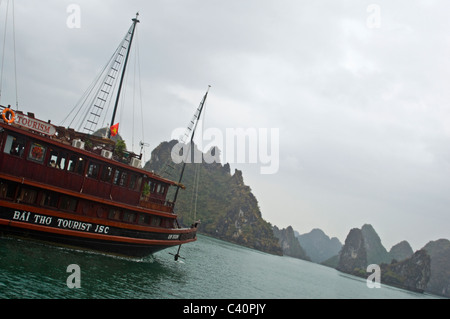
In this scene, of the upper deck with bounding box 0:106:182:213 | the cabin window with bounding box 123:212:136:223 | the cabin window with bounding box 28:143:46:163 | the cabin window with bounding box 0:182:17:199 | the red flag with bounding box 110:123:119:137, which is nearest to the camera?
the cabin window with bounding box 0:182:17:199

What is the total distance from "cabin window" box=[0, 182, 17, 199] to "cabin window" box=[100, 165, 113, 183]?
450 centimetres

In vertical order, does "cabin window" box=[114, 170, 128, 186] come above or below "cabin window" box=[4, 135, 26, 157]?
below

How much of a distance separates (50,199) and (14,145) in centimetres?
329

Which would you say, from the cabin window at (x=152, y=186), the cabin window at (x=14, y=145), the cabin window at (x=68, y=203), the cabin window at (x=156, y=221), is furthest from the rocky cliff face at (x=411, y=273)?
the cabin window at (x=14, y=145)

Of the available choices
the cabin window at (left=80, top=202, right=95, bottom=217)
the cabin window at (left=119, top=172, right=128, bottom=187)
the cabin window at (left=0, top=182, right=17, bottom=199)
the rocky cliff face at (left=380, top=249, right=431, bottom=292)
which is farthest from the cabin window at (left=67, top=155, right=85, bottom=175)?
the rocky cliff face at (left=380, top=249, right=431, bottom=292)

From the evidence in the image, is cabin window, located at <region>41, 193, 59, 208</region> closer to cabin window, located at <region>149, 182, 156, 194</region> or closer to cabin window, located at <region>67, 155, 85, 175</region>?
cabin window, located at <region>67, 155, 85, 175</region>

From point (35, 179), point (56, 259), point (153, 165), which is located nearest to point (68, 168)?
point (35, 179)

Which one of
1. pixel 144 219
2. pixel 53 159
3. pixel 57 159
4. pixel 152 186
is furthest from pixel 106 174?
pixel 144 219

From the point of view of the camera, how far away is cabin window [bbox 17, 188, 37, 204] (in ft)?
53.9

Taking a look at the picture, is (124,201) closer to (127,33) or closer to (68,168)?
(68,168)

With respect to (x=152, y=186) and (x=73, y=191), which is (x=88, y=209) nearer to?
(x=73, y=191)

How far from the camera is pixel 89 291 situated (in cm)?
1388

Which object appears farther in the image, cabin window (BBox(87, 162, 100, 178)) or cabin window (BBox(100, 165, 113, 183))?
cabin window (BBox(100, 165, 113, 183))
